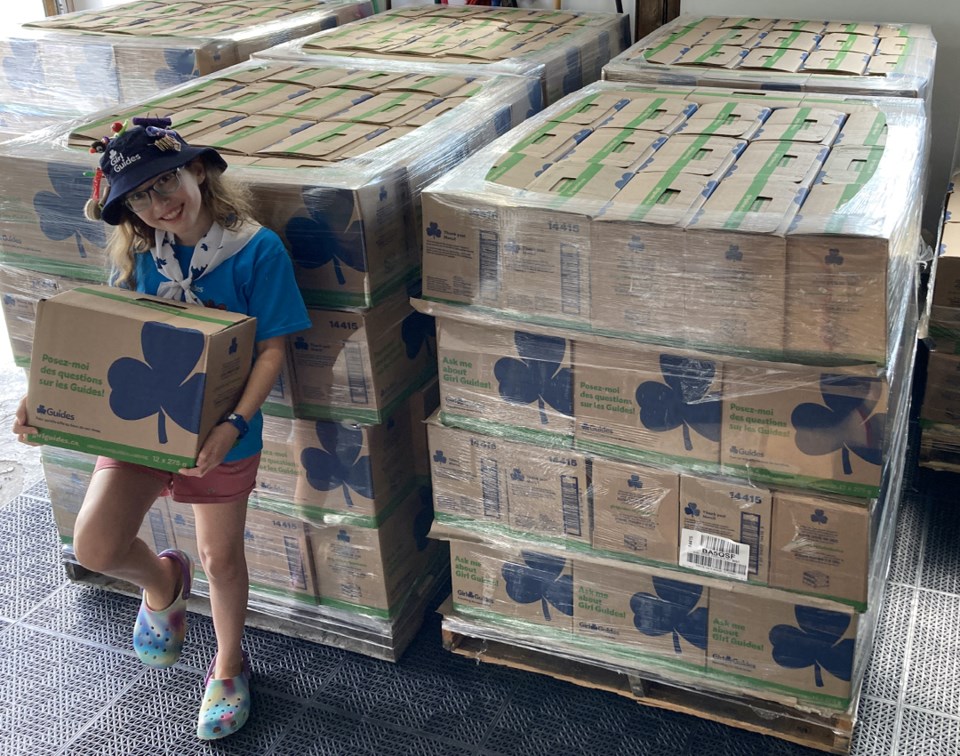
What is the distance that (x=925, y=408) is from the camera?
3113mm

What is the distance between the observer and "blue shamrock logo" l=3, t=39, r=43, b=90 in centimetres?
355

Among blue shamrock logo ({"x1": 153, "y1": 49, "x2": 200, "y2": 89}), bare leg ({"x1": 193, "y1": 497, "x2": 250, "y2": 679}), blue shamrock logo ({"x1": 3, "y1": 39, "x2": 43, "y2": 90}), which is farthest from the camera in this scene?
blue shamrock logo ({"x1": 3, "y1": 39, "x2": 43, "y2": 90})

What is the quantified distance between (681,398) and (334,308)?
31.8 inches

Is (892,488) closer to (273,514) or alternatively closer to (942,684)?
(942,684)

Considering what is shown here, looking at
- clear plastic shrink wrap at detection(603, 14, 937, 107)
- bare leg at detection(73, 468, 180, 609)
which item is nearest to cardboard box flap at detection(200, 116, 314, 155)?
bare leg at detection(73, 468, 180, 609)

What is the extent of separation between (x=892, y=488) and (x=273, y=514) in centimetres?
165

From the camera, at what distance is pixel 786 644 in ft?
7.12

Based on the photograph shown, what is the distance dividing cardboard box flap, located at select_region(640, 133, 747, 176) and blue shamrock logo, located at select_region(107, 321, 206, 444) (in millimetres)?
1085

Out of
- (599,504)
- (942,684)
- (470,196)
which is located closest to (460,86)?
(470,196)

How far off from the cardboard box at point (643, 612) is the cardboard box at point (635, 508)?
0.24 feet

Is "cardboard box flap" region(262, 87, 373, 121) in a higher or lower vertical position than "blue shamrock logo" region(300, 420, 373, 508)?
higher

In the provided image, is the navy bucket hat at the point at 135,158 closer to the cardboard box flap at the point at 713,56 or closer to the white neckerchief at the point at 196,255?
the white neckerchief at the point at 196,255

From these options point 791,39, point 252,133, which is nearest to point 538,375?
point 252,133

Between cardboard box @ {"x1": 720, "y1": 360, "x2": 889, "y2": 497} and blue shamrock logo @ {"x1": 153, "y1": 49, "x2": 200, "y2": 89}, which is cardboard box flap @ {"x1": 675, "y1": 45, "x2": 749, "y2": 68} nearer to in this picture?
cardboard box @ {"x1": 720, "y1": 360, "x2": 889, "y2": 497}
